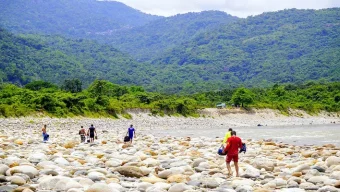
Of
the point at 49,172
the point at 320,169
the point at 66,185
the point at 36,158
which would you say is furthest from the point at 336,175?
A: the point at 36,158

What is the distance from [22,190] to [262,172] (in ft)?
21.9

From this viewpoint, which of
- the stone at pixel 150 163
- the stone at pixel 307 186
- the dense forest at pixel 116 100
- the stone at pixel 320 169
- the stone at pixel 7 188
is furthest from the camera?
the dense forest at pixel 116 100

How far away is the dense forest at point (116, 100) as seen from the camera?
5150 cm

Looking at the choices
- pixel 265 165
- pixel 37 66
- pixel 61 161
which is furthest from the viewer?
pixel 37 66

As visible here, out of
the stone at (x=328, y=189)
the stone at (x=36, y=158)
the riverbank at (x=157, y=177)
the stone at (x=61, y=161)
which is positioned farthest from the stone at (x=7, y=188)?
the stone at (x=328, y=189)

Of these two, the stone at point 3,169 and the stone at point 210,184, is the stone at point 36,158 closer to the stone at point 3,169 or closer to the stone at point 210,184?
the stone at point 3,169

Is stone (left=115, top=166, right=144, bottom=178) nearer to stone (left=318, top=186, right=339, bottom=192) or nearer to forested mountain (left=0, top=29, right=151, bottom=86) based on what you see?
stone (left=318, top=186, right=339, bottom=192)

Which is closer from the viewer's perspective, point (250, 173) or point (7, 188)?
point (7, 188)

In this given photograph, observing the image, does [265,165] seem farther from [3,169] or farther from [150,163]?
[3,169]

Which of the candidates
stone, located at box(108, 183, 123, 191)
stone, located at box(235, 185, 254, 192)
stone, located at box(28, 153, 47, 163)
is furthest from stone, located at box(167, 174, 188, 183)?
stone, located at box(28, 153, 47, 163)

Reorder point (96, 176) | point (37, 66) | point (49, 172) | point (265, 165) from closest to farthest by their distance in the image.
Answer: point (96, 176)
point (49, 172)
point (265, 165)
point (37, 66)

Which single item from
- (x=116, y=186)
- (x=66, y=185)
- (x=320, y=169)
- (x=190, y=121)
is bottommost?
(x=190, y=121)

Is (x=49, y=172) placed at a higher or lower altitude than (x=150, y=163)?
higher

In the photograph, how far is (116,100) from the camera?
67.7 metres
